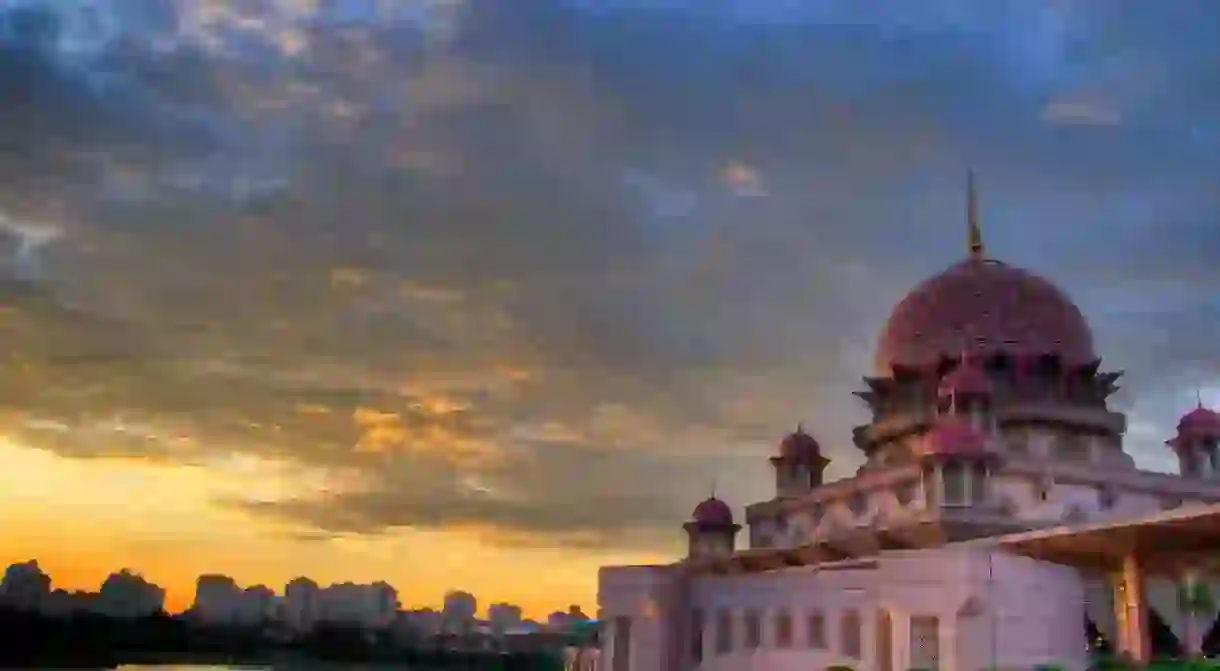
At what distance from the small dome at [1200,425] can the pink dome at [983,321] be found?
10.9 ft

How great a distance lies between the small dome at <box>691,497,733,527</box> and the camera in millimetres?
43156

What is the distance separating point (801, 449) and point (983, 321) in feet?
27.7

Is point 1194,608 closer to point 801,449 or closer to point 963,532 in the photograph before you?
point 963,532

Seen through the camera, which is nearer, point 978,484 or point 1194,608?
point 1194,608

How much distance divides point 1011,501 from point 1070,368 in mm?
6999

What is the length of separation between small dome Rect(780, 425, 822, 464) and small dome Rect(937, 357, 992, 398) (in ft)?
28.1

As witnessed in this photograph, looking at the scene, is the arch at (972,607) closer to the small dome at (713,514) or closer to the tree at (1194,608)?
the tree at (1194,608)

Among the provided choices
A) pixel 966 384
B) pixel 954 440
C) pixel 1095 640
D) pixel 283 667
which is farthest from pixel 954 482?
pixel 283 667

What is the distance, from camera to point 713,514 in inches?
1705

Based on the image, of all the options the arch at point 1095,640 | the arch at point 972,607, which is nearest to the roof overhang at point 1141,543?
the arch at point 972,607

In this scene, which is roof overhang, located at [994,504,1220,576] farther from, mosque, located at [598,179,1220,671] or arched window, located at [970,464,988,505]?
arched window, located at [970,464,988,505]

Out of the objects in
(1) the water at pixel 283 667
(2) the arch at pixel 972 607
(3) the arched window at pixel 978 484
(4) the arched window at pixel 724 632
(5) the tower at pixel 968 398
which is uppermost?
(5) the tower at pixel 968 398

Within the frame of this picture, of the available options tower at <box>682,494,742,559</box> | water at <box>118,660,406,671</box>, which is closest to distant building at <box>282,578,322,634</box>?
water at <box>118,660,406,671</box>

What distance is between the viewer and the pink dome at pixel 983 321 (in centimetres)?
3753
